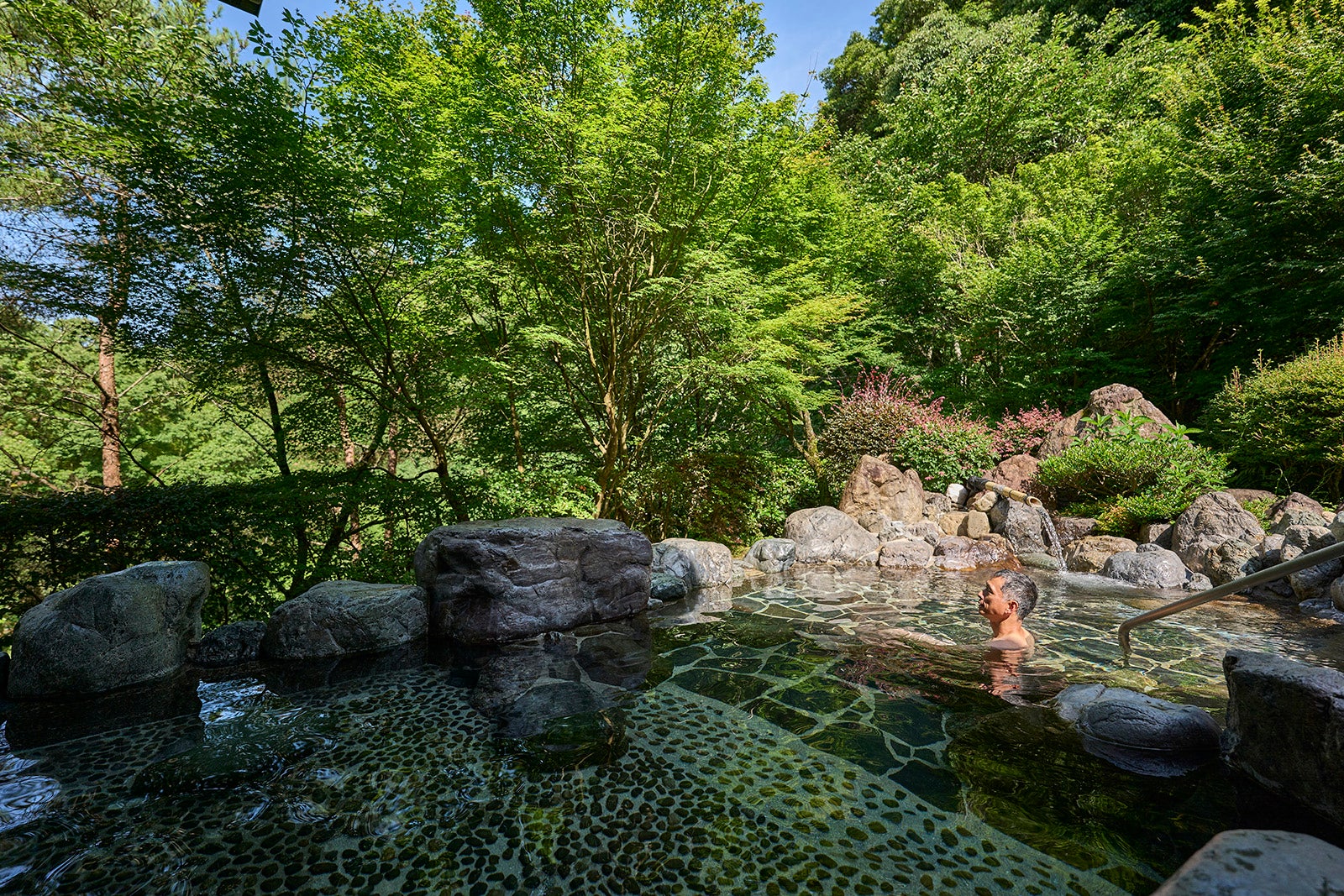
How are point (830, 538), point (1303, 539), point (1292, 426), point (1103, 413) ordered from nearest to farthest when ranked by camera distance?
1. point (1303, 539)
2. point (1292, 426)
3. point (830, 538)
4. point (1103, 413)

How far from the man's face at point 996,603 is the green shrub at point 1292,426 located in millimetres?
6975

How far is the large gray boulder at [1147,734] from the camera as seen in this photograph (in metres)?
3.05

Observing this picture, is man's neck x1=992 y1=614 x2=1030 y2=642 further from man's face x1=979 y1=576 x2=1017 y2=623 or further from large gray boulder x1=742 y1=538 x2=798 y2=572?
large gray boulder x1=742 y1=538 x2=798 y2=572

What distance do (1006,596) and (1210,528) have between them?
5.15 meters

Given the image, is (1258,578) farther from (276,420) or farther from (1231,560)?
(276,420)

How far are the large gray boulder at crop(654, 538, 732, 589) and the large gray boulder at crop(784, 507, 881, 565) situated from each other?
1.93m

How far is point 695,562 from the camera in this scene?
7.96 m

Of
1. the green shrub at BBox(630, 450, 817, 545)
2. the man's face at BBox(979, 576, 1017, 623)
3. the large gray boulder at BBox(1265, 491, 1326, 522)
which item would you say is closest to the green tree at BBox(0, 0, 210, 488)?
the green shrub at BBox(630, 450, 817, 545)

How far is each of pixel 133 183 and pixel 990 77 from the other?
24281 millimetres

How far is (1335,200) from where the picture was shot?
9.50 metres

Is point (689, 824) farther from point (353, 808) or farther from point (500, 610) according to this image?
point (500, 610)

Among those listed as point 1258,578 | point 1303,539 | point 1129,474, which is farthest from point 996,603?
point 1129,474

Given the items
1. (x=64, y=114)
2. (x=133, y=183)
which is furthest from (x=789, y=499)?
(x=64, y=114)

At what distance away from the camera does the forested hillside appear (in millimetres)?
5477
